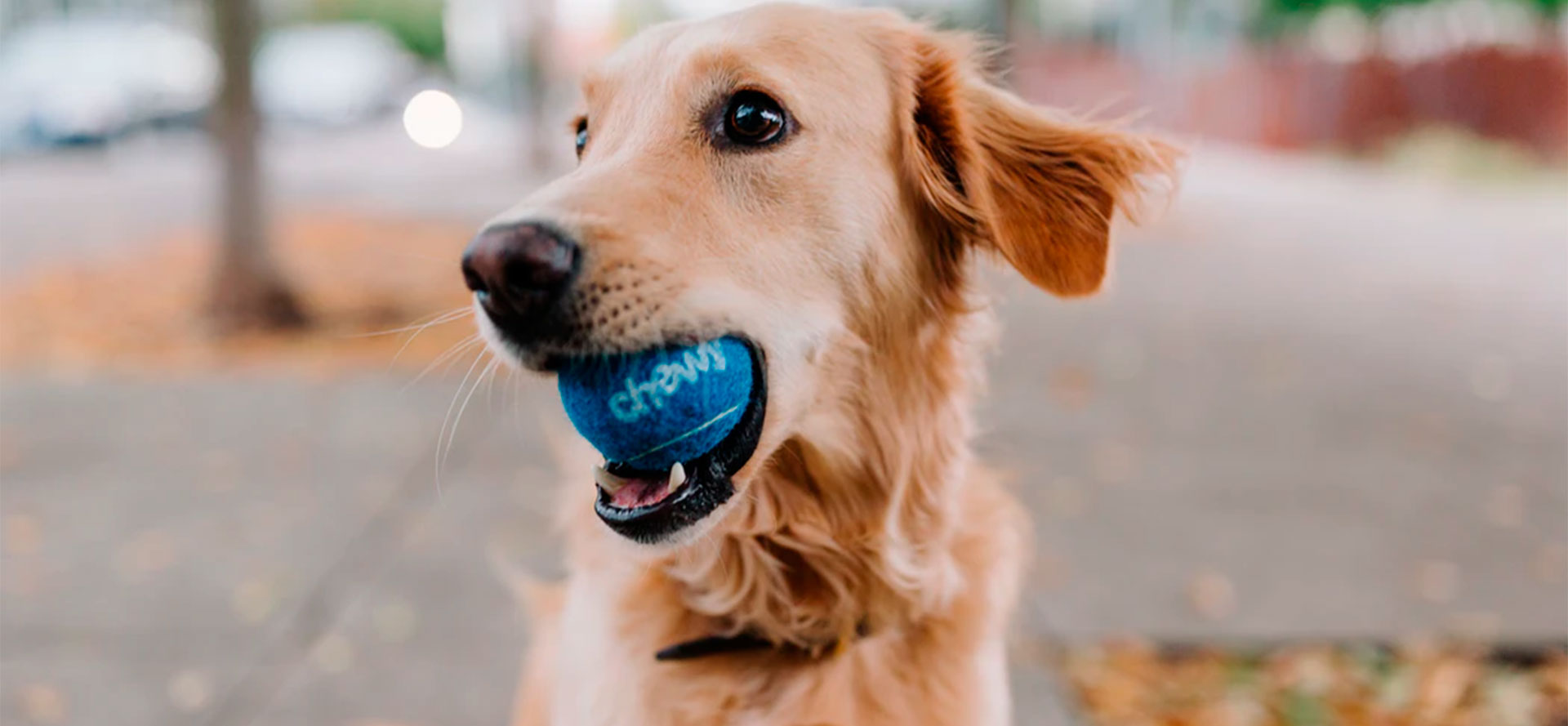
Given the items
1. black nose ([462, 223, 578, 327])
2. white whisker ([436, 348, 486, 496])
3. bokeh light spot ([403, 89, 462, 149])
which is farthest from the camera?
bokeh light spot ([403, 89, 462, 149])

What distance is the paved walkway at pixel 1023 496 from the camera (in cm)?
359

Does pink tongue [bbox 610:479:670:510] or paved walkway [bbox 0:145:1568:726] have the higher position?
pink tongue [bbox 610:479:670:510]

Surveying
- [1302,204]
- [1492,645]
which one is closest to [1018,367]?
[1492,645]

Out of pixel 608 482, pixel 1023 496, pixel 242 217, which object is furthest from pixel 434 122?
pixel 608 482

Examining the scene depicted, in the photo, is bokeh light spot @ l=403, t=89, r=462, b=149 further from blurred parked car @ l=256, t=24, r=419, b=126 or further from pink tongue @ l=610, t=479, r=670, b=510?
pink tongue @ l=610, t=479, r=670, b=510

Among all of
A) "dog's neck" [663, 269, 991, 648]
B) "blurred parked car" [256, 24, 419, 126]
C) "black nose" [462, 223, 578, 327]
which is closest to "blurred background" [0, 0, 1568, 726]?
"black nose" [462, 223, 578, 327]

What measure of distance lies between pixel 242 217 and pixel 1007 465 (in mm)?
5594

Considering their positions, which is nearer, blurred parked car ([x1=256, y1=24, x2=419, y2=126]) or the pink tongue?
the pink tongue

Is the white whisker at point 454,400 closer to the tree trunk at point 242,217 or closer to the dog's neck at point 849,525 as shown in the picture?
the dog's neck at point 849,525

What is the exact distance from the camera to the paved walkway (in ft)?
11.8

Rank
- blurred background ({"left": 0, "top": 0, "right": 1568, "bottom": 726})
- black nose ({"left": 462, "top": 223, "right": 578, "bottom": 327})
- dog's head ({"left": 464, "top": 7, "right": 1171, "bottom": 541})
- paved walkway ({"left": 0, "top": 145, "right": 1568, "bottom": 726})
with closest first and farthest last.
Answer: black nose ({"left": 462, "top": 223, "right": 578, "bottom": 327}) < dog's head ({"left": 464, "top": 7, "right": 1171, "bottom": 541}) < blurred background ({"left": 0, "top": 0, "right": 1568, "bottom": 726}) < paved walkway ({"left": 0, "top": 145, "right": 1568, "bottom": 726})

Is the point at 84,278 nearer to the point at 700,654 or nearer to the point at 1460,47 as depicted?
the point at 700,654

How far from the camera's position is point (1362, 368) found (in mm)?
6801

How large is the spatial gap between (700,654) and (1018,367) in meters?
4.99
